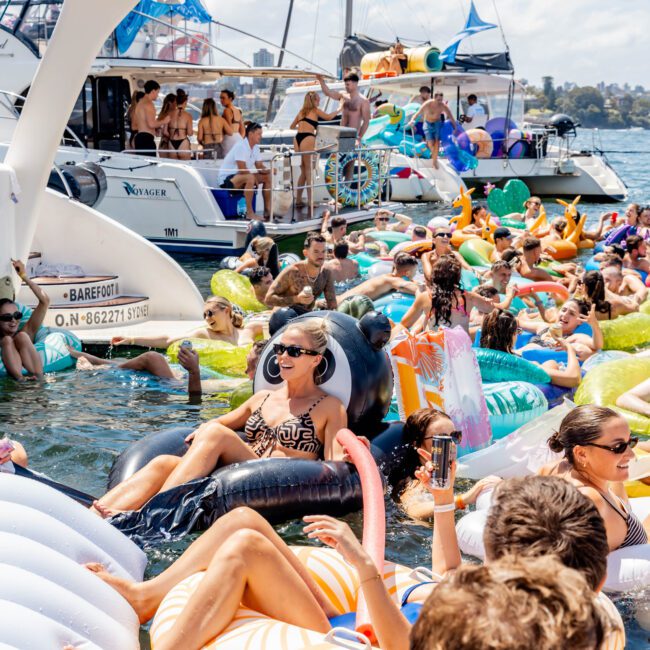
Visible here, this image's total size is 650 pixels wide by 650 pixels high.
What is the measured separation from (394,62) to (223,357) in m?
19.2

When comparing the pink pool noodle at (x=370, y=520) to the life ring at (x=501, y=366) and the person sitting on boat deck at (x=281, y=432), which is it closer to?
the person sitting on boat deck at (x=281, y=432)

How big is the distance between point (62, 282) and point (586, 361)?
546 cm

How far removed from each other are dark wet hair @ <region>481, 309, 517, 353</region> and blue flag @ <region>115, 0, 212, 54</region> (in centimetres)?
875

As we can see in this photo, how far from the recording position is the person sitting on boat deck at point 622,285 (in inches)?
417

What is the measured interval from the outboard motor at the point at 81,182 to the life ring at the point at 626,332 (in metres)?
5.88

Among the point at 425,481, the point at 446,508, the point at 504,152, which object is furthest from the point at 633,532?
the point at 504,152

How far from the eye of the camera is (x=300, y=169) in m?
16.1

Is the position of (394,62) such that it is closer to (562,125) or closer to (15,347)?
(562,125)

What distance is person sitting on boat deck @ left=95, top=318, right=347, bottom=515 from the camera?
5.04 metres

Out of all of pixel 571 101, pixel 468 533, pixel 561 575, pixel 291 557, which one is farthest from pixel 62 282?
pixel 571 101

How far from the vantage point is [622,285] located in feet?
35.7

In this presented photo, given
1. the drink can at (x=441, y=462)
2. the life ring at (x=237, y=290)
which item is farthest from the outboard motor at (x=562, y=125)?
the drink can at (x=441, y=462)

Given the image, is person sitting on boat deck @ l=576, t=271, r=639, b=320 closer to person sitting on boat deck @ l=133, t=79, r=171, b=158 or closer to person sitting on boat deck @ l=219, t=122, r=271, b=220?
person sitting on boat deck @ l=219, t=122, r=271, b=220

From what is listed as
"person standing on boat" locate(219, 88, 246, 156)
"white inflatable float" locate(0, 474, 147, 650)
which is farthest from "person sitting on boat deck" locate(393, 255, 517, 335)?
"person standing on boat" locate(219, 88, 246, 156)
